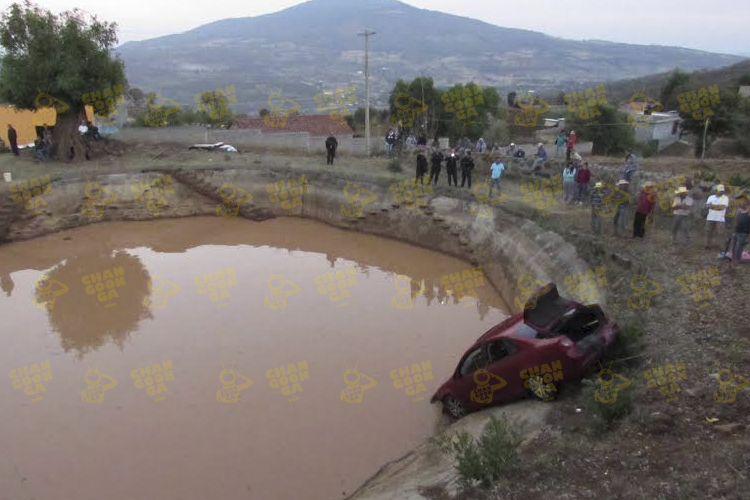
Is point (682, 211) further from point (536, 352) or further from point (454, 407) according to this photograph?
point (454, 407)

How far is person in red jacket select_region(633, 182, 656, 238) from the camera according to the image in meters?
12.1

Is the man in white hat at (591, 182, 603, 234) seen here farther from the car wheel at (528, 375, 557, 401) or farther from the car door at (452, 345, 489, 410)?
the car wheel at (528, 375, 557, 401)

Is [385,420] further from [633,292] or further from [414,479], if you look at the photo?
[633,292]

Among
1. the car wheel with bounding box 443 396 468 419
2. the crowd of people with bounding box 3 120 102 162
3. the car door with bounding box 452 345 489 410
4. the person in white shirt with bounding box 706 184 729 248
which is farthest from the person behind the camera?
the crowd of people with bounding box 3 120 102 162

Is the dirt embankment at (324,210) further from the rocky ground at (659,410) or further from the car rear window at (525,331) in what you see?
the car rear window at (525,331)

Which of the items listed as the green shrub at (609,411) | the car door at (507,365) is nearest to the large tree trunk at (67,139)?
the car door at (507,365)

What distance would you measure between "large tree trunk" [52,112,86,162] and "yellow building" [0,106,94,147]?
701 centimetres

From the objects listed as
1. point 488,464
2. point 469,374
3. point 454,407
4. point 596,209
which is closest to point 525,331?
point 469,374

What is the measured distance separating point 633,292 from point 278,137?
2030 cm

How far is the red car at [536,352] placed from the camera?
7594 millimetres

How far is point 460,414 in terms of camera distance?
897 cm

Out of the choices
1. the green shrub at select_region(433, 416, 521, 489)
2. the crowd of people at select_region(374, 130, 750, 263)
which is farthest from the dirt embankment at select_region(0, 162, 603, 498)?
the green shrub at select_region(433, 416, 521, 489)

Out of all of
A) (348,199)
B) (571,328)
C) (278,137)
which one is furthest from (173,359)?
(278,137)

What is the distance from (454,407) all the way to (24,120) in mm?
31793
